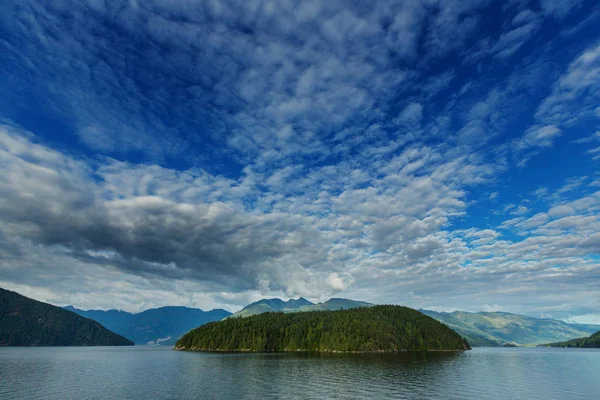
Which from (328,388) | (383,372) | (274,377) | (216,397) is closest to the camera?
(216,397)

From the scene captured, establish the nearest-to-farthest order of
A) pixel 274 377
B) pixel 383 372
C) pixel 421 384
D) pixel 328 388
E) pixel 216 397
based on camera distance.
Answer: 1. pixel 216 397
2. pixel 328 388
3. pixel 421 384
4. pixel 274 377
5. pixel 383 372

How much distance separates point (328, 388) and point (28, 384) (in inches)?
3570

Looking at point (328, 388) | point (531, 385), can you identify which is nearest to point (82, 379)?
point (328, 388)

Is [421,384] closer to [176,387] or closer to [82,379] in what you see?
[176,387]

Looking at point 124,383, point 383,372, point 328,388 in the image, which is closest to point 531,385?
point 383,372

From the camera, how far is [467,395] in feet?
288

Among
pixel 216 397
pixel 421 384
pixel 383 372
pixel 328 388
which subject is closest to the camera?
pixel 216 397

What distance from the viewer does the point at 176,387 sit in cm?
10100

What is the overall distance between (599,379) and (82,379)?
182343 mm

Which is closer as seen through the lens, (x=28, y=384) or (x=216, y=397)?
(x=216, y=397)

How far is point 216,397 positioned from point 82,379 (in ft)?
218

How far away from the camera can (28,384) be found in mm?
104938

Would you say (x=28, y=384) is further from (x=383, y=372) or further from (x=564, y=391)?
(x=564, y=391)

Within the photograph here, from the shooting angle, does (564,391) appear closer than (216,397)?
No
